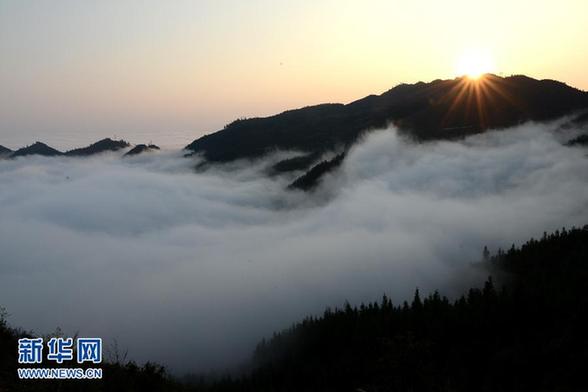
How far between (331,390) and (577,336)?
95531mm

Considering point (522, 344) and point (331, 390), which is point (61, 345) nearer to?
point (331, 390)

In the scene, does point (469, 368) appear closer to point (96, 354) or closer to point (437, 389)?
point (437, 389)

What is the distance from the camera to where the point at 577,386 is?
163125 millimetres

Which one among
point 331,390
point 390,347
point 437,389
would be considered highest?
point 390,347

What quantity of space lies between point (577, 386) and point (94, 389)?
170378 mm

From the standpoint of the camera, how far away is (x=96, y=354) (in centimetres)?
4459

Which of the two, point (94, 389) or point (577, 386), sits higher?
point (94, 389)

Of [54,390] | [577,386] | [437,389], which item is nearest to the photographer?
[54,390]

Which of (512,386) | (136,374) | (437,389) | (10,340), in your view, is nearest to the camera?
(136,374)

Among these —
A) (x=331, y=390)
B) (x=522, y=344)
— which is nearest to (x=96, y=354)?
(x=331, y=390)

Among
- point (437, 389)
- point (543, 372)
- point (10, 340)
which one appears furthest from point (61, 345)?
point (543, 372)

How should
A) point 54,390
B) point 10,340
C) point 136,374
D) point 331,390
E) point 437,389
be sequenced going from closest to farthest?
point 54,390 < point 136,374 < point 437,389 < point 10,340 < point 331,390

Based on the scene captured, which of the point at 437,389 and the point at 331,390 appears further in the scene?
the point at 331,390

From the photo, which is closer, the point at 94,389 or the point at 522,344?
the point at 94,389
